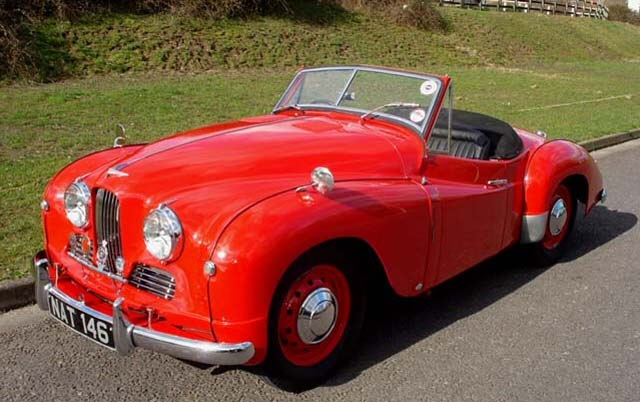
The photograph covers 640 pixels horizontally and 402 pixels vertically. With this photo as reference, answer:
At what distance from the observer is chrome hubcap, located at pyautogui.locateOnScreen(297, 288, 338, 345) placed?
9.85ft

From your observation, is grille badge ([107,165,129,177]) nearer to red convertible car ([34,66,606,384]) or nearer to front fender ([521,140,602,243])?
Answer: red convertible car ([34,66,606,384])

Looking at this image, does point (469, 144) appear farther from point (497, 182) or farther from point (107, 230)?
point (107, 230)

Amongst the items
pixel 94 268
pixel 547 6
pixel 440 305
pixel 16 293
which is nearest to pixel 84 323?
pixel 94 268

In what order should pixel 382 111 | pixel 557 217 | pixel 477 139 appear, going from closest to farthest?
pixel 382 111 → pixel 477 139 → pixel 557 217

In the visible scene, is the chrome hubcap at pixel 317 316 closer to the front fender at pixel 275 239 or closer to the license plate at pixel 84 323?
the front fender at pixel 275 239

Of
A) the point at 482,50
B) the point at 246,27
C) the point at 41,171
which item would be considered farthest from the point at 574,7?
the point at 41,171

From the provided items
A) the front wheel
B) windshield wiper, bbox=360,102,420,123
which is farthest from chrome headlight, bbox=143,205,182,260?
windshield wiper, bbox=360,102,420,123

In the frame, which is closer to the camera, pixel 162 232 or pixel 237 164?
pixel 162 232

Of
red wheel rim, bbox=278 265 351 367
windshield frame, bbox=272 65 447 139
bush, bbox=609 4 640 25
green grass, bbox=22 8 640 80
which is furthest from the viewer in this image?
bush, bbox=609 4 640 25

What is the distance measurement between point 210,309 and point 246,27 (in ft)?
56.1

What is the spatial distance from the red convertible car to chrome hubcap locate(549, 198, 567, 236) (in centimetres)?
50

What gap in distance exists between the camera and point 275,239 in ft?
8.93

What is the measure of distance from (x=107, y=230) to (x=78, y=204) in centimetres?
27

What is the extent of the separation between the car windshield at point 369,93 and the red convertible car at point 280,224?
0.04 feet
